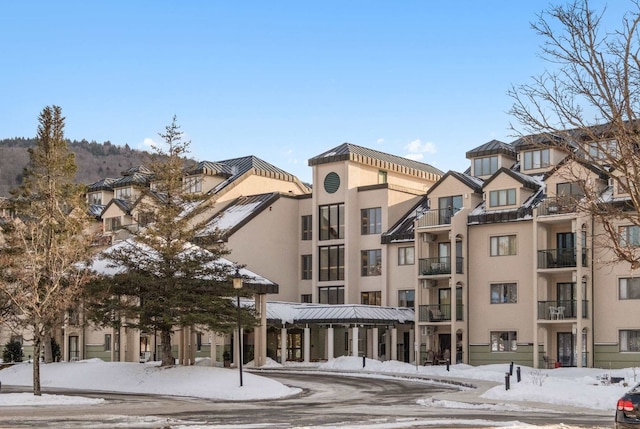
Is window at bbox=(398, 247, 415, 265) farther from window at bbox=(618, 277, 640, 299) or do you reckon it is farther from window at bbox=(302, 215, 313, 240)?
window at bbox=(618, 277, 640, 299)

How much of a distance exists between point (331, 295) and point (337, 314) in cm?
780

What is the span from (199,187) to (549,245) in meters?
29.2

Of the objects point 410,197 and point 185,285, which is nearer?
point 185,285

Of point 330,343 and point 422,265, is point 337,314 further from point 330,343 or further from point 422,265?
point 422,265

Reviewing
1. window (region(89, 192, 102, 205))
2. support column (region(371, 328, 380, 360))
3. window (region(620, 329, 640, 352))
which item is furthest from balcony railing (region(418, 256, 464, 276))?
window (region(89, 192, 102, 205))

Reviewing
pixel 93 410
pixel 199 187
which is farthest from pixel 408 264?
pixel 93 410

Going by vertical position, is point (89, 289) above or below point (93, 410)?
above

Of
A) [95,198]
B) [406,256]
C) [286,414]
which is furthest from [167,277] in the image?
[95,198]

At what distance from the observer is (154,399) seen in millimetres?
35625

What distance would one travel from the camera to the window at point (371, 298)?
2542 inches

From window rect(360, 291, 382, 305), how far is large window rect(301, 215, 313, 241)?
6.22m

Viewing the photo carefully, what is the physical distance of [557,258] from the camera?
53781 millimetres

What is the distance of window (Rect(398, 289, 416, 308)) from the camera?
205 feet

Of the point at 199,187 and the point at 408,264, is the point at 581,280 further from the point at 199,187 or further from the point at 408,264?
the point at 199,187
